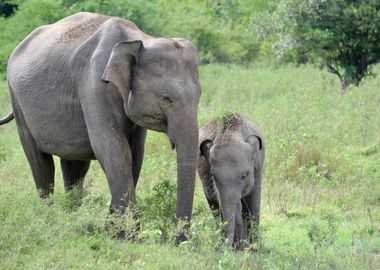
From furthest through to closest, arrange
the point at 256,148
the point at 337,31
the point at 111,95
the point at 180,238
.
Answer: the point at 337,31 < the point at 256,148 < the point at 111,95 < the point at 180,238

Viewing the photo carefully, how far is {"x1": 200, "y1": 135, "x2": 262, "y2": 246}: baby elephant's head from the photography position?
8250 mm

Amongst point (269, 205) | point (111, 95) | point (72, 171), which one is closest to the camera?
point (111, 95)

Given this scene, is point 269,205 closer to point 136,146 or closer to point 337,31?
point 136,146

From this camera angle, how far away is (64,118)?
877cm

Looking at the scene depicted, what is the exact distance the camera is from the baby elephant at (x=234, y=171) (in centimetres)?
828

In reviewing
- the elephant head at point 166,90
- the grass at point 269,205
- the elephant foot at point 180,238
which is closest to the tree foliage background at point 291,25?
the grass at point 269,205

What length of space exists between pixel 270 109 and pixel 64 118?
25.4 ft

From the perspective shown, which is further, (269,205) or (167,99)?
(269,205)

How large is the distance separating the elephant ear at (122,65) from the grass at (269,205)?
38.5 inches

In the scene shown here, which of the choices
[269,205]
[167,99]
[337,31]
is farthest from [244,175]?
[337,31]

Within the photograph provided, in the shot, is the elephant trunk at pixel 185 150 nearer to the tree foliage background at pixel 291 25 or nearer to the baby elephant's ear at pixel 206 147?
the baby elephant's ear at pixel 206 147

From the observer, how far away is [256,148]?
347 inches

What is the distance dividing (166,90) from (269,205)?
366cm

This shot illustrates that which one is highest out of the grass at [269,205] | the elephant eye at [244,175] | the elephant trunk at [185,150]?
the elephant trunk at [185,150]
